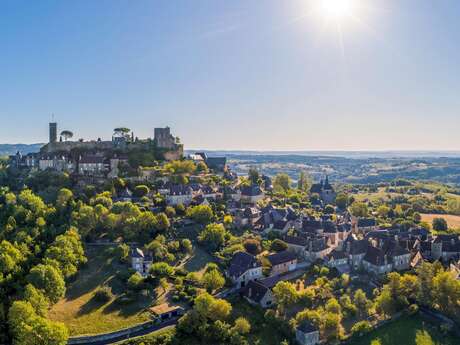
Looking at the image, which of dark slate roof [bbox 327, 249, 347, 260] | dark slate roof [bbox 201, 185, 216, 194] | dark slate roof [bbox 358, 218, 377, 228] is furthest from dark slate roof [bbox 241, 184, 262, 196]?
dark slate roof [bbox 327, 249, 347, 260]

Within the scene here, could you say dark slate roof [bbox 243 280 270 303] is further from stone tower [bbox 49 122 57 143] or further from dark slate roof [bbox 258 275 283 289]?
stone tower [bbox 49 122 57 143]

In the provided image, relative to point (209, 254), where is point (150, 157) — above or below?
above

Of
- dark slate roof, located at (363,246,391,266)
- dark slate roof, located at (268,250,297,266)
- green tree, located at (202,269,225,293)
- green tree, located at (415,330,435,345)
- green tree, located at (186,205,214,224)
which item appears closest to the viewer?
green tree, located at (415,330,435,345)

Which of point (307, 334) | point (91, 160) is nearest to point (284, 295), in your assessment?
point (307, 334)

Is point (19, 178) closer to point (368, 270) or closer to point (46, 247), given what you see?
point (46, 247)

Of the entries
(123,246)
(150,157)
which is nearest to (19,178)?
(150,157)

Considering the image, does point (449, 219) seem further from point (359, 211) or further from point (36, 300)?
point (36, 300)

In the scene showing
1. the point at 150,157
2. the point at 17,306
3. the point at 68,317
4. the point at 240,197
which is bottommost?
the point at 68,317
